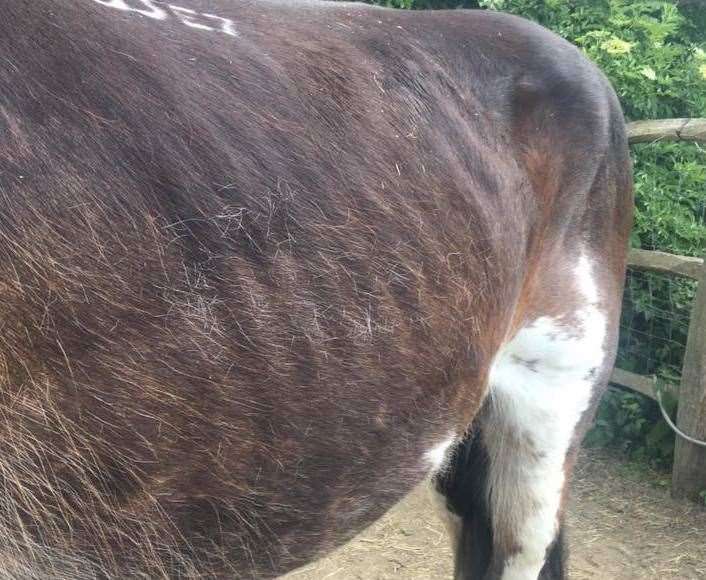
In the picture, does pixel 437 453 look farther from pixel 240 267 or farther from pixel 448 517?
pixel 448 517

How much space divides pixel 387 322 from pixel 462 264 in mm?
259

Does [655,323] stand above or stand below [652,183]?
below

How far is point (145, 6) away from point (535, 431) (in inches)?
57.0

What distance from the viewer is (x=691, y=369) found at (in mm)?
3600

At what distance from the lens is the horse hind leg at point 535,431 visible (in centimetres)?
219

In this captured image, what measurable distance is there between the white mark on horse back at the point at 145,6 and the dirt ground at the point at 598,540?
2088mm

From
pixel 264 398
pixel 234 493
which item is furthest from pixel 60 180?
pixel 234 493

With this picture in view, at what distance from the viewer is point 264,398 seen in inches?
53.5

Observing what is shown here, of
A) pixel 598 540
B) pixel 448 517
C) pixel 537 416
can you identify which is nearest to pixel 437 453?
pixel 537 416

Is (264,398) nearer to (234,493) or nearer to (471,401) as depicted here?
(234,493)

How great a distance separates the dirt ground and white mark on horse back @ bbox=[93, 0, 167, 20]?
2088 millimetres

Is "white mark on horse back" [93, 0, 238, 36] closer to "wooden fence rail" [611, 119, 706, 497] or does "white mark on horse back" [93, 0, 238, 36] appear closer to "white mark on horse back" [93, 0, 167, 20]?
"white mark on horse back" [93, 0, 167, 20]

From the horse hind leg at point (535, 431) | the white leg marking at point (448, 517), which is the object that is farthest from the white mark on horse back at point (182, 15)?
the white leg marking at point (448, 517)

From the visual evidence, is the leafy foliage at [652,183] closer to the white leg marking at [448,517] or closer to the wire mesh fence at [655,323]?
the wire mesh fence at [655,323]
